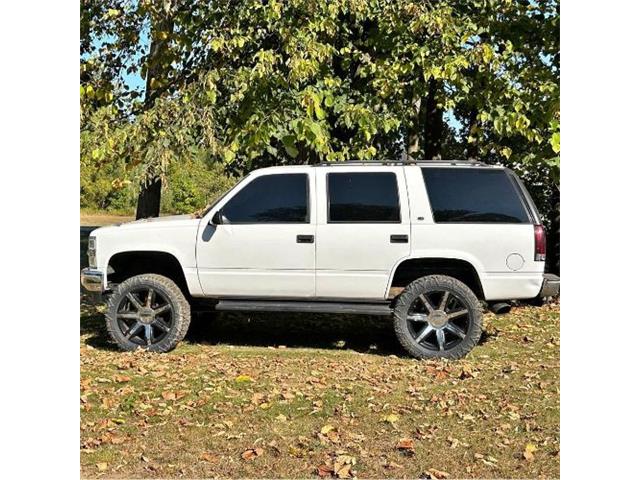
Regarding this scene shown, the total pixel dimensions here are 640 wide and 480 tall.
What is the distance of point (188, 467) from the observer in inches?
168

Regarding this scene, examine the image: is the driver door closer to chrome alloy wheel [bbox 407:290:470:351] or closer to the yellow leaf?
chrome alloy wheel [bbox 407:290:470:351]

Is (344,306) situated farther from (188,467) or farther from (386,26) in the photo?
(386,26)

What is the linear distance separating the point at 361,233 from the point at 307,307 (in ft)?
3.05

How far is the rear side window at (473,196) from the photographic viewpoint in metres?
6.83

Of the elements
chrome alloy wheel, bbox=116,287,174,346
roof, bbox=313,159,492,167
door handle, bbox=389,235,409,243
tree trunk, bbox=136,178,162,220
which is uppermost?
roof, bbox=313,159,492,167

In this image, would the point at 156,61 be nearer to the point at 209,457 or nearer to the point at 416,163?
the point at 416,163

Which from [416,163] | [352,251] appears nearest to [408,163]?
[416,163]

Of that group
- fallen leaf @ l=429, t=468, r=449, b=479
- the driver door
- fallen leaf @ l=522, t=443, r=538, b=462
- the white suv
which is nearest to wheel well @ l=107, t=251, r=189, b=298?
the white suv

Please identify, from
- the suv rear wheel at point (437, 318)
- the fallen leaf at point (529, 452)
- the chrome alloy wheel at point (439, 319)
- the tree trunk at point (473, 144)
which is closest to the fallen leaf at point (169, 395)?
the suv rear wheel at point (437, 318)

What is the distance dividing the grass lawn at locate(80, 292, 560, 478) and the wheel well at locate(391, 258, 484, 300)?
0.76m

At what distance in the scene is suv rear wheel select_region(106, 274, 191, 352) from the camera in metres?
7.13

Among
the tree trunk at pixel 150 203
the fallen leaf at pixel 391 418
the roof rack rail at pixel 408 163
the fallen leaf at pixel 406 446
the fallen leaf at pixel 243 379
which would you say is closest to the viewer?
the fallen leaf at pixel 406 446

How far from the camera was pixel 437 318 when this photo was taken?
22.5 ft

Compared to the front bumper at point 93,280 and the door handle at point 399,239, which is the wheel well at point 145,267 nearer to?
the front bumper at point 93,280
